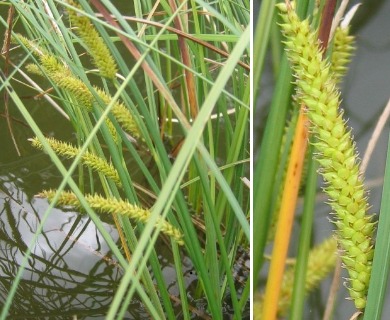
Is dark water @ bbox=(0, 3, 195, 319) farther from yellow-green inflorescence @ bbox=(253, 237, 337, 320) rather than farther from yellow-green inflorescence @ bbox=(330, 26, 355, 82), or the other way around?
yellow-green inflorescence @ bbox=(330, 26, 355, 82)

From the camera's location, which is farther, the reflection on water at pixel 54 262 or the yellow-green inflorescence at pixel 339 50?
the reflection on water at pixel 54 262

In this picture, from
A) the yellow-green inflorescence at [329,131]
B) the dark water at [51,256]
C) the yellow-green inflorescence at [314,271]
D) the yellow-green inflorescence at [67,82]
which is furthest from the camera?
A: the dark water at [51,256]

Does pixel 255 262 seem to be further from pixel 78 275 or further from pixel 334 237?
pixel 78 275

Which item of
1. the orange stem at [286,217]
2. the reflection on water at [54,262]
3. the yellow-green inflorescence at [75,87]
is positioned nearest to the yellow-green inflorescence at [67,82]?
the yellow-green inflorescence at [75,87]

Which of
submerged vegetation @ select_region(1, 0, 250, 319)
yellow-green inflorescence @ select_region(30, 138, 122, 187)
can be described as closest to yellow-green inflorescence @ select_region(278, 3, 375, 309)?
submerged vegetation @ select_region(1, 0, 250, 319)

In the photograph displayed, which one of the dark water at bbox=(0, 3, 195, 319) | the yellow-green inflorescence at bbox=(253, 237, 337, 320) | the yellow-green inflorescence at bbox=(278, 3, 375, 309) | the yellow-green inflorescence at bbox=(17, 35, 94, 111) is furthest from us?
the dark water at bbox=(0, 3, 195, 319)

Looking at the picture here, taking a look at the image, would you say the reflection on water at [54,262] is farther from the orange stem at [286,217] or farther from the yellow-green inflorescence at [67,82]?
the orange stem at [286,217]

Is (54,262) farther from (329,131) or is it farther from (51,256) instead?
(329,131)

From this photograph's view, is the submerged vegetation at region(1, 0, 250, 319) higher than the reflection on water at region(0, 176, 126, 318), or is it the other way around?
the submerged vegetation at region(1, 0, 250, 319)
